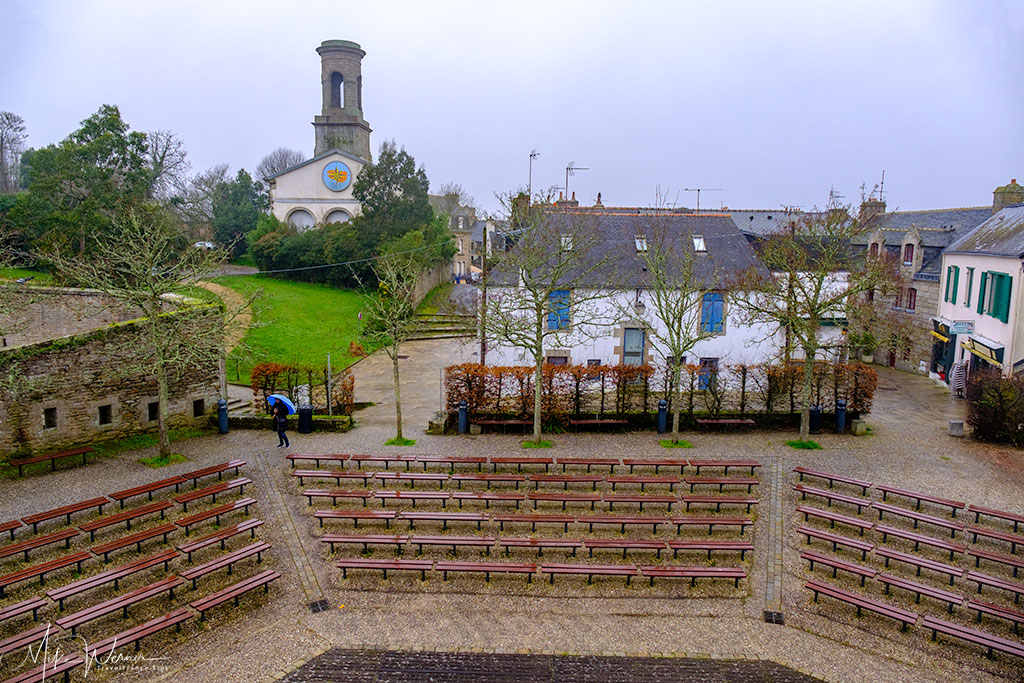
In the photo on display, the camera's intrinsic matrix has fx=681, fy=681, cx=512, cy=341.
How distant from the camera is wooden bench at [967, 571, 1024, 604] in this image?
10.6 m

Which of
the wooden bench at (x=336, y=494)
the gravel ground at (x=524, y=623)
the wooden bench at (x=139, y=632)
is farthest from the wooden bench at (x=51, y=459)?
the wooden bench at (x=139, y=632)

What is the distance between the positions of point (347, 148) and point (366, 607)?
50.4 m

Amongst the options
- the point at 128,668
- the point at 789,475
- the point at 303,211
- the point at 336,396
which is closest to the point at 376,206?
the point at 303,211

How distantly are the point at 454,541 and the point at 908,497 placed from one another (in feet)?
31.7

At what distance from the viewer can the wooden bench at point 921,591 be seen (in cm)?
1039

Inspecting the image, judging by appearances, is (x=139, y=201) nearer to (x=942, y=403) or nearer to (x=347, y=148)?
(x=347, y=148)

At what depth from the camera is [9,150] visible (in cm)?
5994

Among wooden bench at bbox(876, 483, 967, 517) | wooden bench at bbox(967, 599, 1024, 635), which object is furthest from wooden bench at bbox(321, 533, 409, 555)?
wooden bench at bbox(876, 483, 967, 517)

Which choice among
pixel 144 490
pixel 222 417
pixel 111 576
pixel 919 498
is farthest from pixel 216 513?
pixel 919 498

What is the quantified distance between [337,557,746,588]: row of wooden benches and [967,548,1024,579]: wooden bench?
4.15 meters

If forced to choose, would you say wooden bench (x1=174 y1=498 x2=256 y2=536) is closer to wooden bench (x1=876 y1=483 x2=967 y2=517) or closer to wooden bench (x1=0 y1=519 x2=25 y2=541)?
wooden bench (x1=0 y1=519 x2=25 y2=541)

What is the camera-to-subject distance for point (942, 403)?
25750 mm

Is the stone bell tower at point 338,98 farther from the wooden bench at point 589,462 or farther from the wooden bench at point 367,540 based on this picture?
the wooden bench at point 367,540

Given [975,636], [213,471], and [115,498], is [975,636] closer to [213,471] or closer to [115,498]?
[213,471]
